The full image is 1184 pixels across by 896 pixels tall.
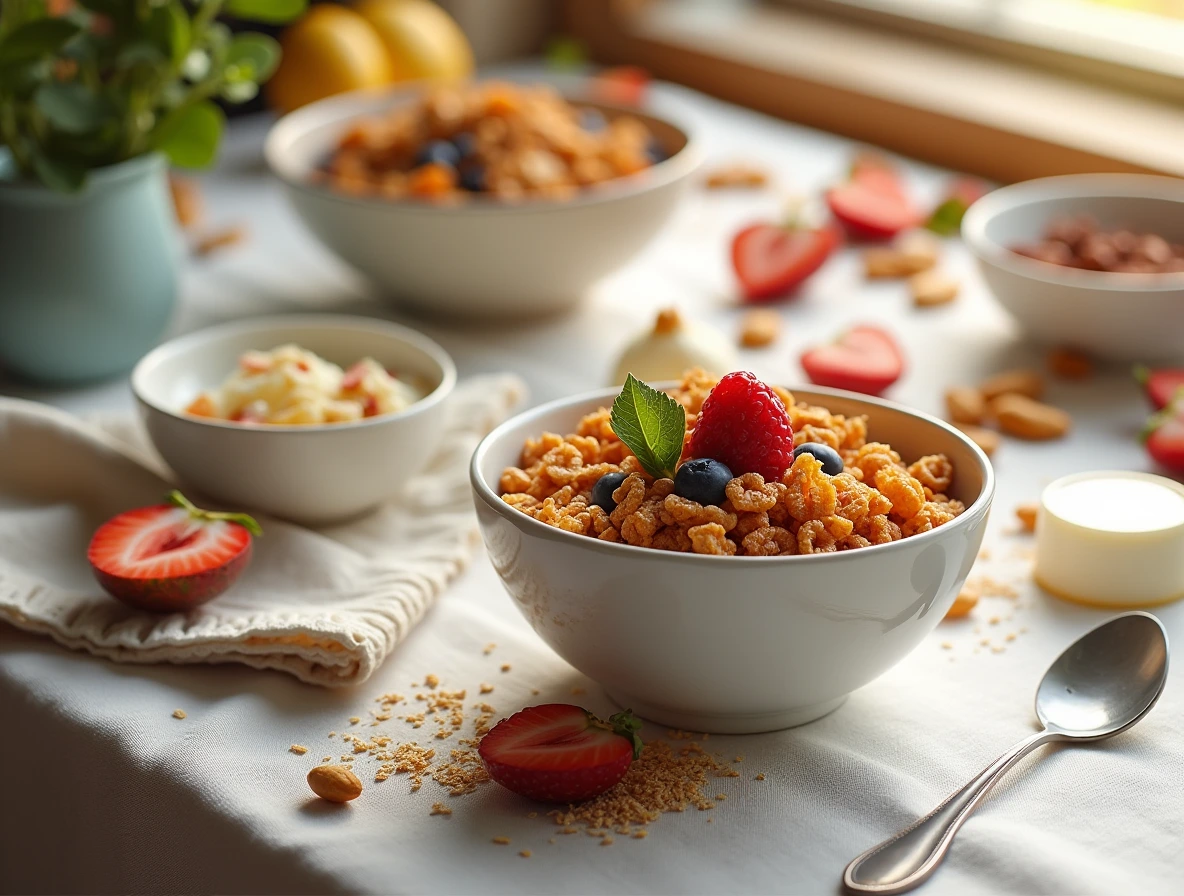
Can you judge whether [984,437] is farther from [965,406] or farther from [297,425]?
[297,425]

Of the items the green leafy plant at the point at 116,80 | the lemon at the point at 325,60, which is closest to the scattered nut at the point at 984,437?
the green leafy plant at the point at 116,80

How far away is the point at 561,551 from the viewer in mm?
733

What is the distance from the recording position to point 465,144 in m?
1.43

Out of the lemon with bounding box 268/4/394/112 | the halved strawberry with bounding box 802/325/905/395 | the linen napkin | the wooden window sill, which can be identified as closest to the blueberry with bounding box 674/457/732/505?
the linen napkin

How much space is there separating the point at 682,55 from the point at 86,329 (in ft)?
4.12

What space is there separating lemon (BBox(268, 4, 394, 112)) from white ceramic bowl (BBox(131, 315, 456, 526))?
2.90ft

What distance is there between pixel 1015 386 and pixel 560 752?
2.23 ft

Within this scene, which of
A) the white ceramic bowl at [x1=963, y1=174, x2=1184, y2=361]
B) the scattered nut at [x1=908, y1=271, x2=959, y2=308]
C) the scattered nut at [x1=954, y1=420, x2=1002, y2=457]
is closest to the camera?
the scattered nut at [x1=954, y1=420, x2=1002, y2=457]

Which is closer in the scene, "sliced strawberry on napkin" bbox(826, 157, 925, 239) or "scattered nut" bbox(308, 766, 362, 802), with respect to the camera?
"scattered nut" bbox(308, 766, 362, 802)

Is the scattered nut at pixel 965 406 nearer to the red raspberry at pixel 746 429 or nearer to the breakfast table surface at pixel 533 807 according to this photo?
the breakfast table surface at pixel 533 807

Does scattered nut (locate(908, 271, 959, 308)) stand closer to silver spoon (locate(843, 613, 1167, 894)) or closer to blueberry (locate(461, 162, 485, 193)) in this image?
blueberry (locate(461, 162, 485, 193))

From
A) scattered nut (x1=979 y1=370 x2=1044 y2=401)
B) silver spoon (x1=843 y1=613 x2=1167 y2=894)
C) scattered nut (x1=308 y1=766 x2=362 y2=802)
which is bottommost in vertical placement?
scattered nut (x1=308 y1=766 x2=362 y2=802)

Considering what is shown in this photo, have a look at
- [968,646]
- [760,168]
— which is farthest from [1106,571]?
[760,168]

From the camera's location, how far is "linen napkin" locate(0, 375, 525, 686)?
2.84 feet
